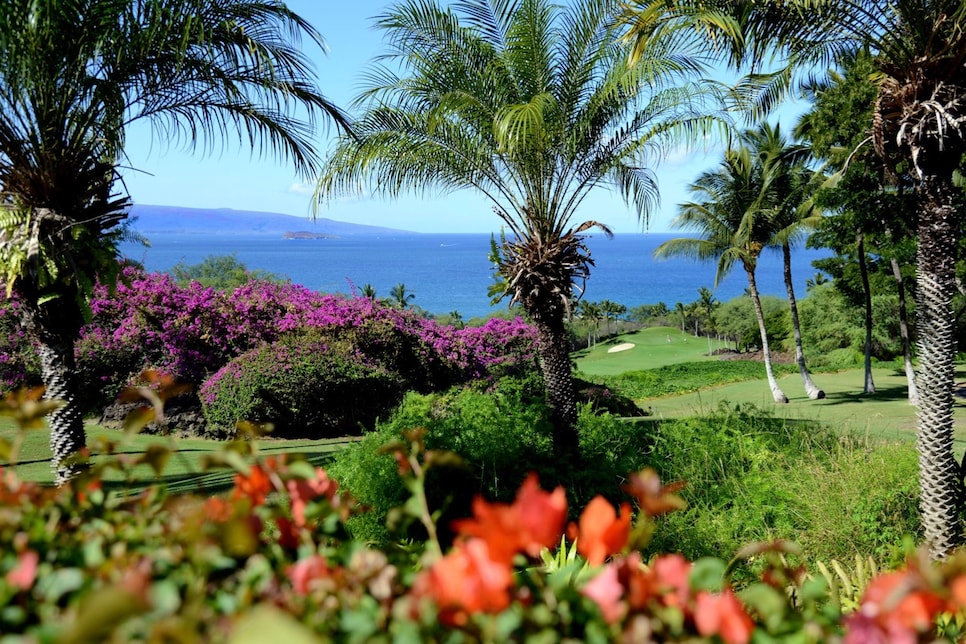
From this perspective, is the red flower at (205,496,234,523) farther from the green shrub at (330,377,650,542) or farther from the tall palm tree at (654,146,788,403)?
the tall palm tree at (654,146,788,403)

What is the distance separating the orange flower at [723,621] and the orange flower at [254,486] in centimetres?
77

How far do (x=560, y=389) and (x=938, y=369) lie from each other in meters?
4.15

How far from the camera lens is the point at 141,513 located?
131cm

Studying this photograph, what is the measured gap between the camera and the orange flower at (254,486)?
126 cm

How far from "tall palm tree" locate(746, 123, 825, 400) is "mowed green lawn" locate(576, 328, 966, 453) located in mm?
1598

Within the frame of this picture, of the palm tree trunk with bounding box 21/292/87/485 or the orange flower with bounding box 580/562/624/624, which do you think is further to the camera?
the palm tree trunk with bounding box 21/292/87/485

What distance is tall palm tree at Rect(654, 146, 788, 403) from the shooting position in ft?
70.5

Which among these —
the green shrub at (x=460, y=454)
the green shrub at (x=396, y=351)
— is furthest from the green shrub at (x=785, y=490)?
the green shrub at (x=396, y=351)

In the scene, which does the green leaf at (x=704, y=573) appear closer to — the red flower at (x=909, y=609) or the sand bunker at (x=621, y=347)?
the red flower at (x=909, y=609)

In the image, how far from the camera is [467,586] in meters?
0.89

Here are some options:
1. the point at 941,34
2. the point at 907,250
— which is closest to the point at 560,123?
the point at 941,34

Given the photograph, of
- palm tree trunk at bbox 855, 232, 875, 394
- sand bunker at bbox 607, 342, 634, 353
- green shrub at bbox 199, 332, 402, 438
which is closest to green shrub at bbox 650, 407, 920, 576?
green shrub at bbox 199, 332, 402, 438

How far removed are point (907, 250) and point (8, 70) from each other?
17662 millimetres

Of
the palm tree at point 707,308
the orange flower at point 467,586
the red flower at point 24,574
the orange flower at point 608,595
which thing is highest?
the orange flower at point 467,586
